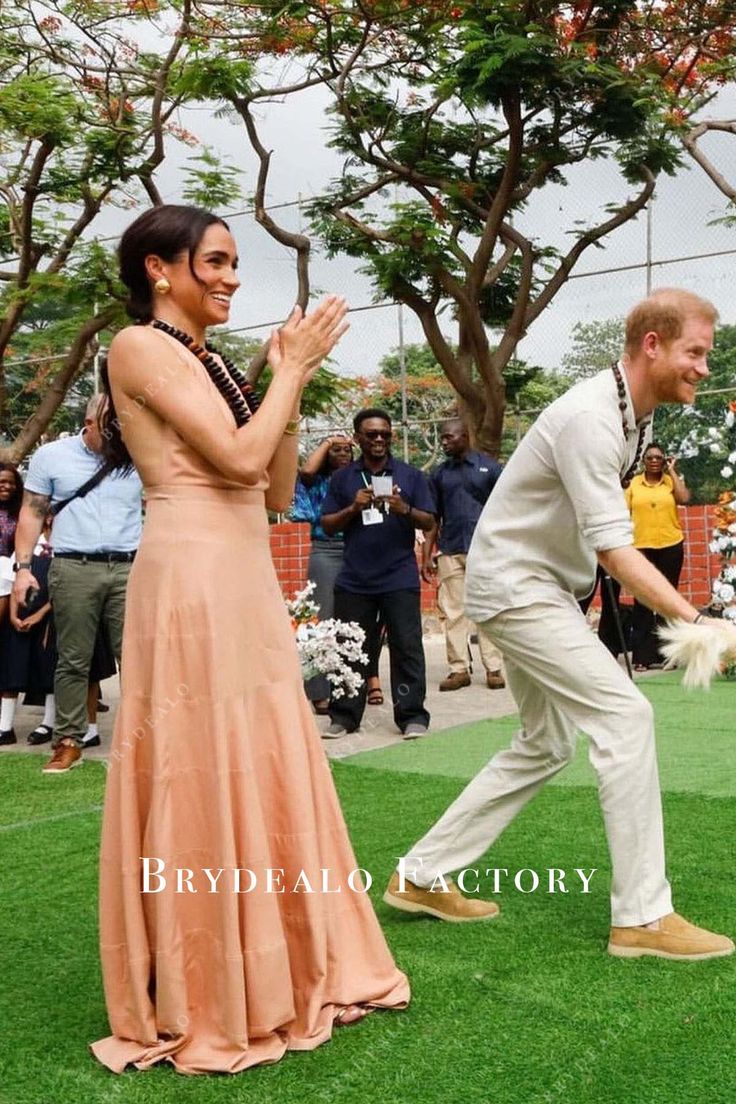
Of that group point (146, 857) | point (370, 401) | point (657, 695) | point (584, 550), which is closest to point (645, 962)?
point (584, 550)

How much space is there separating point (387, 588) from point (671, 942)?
4973 millimetres

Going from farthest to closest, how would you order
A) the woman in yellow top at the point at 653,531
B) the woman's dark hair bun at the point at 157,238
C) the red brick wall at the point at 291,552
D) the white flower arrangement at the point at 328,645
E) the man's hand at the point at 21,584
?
1. the red brick wall at the point at 291,552
2. the woman in yellow top at the point at 653,531
3. the white flower arrangement at the point at 328,645
4. the man's hand at the point at 21,584
5. the woman's dark hair bun at the point at 157,238

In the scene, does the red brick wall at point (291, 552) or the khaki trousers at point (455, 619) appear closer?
the khaki trousers at point (455, 619)

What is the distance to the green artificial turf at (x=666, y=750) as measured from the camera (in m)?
6.86

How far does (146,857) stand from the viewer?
10.8 feet

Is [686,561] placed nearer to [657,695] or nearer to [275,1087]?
[657,695]

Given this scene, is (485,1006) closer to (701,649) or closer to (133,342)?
(701,649)

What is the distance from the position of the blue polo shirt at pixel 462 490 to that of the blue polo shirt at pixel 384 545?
1.77m

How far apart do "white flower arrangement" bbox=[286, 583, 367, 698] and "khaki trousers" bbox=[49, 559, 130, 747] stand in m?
1.04

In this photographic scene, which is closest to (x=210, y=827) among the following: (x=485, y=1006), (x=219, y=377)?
(x=485, y=1006)

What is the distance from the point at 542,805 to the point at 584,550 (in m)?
Result: 2.36

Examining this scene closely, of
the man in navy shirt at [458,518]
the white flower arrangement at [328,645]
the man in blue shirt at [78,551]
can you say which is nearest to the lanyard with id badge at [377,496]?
the white flower arrangement at [328,645]

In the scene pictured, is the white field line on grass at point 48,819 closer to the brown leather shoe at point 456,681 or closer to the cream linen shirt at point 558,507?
the cream linen shirt at point 558,507

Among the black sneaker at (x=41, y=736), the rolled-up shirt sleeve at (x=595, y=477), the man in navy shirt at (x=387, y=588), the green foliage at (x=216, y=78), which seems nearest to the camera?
the rolled-up shirt sleeve at (x=595, y=477)
